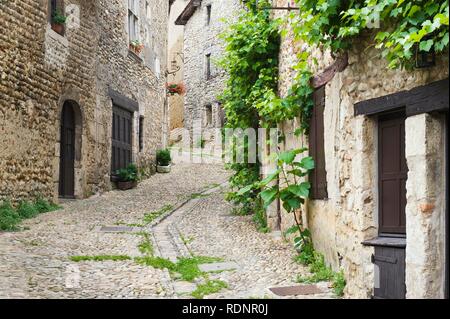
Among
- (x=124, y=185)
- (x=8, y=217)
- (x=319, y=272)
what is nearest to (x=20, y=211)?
(x=8, y=217)

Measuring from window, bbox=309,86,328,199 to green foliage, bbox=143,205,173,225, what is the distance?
3584 mm

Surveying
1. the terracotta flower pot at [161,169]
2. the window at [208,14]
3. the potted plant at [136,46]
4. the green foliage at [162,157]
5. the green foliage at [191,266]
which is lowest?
the green foliage at [191,266]

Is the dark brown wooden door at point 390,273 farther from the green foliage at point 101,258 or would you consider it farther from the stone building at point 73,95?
the stone building at point 73,95

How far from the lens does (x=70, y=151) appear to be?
32.9 feet

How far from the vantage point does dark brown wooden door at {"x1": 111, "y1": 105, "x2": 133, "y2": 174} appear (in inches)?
477

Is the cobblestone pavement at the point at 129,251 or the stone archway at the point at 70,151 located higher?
the stone archway at the point at 70,151

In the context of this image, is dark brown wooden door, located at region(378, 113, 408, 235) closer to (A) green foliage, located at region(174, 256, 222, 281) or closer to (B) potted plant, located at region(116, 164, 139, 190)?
(A) green foliage, located at region(174, 256, 222, 281)

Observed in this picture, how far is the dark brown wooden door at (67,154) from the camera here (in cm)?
986

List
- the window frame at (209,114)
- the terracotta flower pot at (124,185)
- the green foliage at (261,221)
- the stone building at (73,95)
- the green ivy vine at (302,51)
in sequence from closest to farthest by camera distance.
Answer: the green ivy vine at (302,51)
the green foliage at (261,221)
the stone building at (73,95)
the terracotta flower pot at (124,185)
the window frame at (209,114)

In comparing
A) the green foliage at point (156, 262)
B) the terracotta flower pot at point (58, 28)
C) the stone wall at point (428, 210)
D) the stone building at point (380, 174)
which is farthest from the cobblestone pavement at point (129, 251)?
the terracotta flower pot at point (58, 28)

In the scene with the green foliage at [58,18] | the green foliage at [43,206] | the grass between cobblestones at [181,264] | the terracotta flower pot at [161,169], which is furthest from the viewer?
the terracotta flower pot at [161,169]

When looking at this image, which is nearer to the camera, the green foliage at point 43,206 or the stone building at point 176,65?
the green foliage at point 43,206

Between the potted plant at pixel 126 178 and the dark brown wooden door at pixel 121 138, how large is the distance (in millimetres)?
210

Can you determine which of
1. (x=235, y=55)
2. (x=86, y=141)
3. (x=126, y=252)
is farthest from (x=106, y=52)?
(x=126, y=252)
